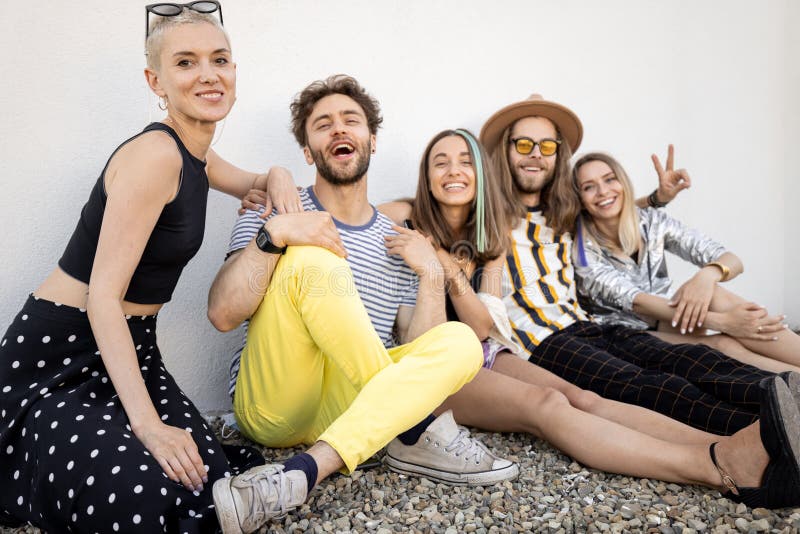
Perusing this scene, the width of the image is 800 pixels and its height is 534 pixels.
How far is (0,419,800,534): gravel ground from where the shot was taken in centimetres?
202

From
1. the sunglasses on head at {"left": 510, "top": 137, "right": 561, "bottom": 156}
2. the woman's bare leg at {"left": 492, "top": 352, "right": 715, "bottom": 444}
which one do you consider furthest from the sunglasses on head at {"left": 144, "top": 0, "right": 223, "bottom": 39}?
the woman's bare leg at {"left": 492, "top": 352, "right": 715, "bottom": 444}

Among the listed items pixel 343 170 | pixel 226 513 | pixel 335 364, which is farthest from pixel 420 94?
pixel 226 513

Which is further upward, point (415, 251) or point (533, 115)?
point (533, 115)

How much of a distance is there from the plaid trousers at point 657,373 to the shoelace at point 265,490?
67.3 inches

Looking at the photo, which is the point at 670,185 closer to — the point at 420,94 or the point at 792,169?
the point at 420,94

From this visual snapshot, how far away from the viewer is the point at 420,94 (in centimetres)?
406

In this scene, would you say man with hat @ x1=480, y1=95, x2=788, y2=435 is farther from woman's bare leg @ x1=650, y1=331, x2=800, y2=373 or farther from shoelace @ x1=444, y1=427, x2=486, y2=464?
shoelace @ x1=444, y1=427, x2=486, y2=464

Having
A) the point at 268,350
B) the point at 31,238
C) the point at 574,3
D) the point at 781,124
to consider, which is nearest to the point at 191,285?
the point at 31,238

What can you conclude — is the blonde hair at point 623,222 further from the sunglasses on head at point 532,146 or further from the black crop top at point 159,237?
the black crop top at point 159,237

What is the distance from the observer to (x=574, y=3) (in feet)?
15.6

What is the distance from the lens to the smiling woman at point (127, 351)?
183cm

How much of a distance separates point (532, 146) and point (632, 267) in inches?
37.8

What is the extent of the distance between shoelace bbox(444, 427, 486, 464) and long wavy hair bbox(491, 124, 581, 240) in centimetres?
152

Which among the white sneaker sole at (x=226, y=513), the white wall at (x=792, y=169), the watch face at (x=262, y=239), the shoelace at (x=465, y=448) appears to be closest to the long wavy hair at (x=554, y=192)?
the shoelace at (x=465, y=448)
